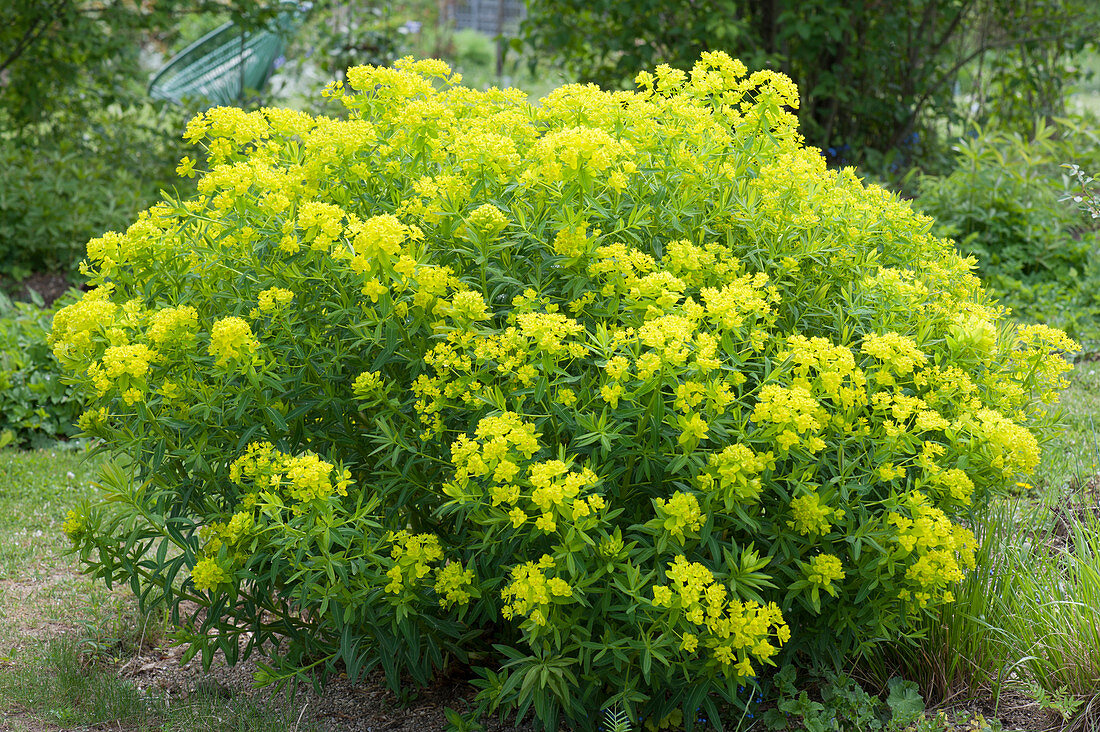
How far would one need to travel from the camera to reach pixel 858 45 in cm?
823

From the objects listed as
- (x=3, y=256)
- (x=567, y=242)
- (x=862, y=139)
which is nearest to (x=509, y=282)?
Result: (x=567, y=242)

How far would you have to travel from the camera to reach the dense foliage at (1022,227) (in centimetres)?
620

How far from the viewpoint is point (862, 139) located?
8.70m

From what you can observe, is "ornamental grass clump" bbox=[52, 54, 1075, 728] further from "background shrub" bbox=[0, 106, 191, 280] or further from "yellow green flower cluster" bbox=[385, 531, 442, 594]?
"background shrub" bbox=[0, 106, 191, 280]

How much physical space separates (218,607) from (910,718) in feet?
6.47

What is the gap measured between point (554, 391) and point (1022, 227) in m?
5.57

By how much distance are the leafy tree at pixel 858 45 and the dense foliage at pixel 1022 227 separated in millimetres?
1343

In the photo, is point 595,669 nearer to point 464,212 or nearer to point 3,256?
point 464,212

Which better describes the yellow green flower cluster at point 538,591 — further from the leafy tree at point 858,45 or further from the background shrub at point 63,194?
the leafy tree at point 858,45

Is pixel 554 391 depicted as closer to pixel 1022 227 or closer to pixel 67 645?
pixel 67 645

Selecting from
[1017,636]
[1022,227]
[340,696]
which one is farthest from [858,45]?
[340,696]

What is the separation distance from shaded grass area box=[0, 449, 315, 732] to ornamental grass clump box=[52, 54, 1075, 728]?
12.2 inches

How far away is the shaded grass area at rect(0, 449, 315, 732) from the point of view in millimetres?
2953

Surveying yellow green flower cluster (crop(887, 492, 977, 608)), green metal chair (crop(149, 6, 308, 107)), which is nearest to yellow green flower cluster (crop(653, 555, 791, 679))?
yellow green flower cluster (crop(887, 492, 977, 608))
